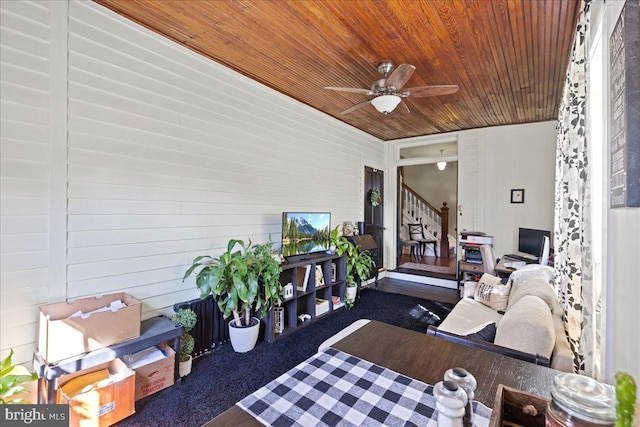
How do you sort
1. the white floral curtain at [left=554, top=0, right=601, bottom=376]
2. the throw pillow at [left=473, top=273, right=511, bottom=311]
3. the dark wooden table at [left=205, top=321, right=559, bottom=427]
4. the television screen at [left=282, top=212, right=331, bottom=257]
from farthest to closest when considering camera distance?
the television screen at [left=282, top=212, right=331, bottom=257] < the throw pillow at [left=473, top=273, right=511, bottom=311] < the white floral curtain at [left=554, top=0, right=601, bottom=376] < the dark wooden table at [left=205, top=321, right=559, bottom=427]

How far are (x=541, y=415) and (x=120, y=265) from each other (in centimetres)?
256

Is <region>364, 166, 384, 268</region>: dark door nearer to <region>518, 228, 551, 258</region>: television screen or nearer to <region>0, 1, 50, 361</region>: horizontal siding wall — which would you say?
<region>518, 228, 551, 258</region>: television screen

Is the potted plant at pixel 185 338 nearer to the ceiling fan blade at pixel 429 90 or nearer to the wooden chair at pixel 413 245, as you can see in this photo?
the ceiling fan blade at pixel 429 90

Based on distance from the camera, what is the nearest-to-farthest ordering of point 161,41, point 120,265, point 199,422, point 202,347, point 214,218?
1. point 199,422
2. point 120,265
3. point 161,41
4. point 202,347
5. point 214,218

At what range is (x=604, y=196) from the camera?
54.6 inches

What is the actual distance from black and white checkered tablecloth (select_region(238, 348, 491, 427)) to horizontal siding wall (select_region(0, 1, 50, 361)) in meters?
1.80

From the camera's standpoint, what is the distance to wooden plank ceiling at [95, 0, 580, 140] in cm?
204

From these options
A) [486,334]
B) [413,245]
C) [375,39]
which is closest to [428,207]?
[413,245]

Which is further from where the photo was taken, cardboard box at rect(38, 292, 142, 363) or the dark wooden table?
cardboard box at rect(38, 292, 142, 363)

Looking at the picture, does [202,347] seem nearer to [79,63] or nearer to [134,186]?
[134,186]

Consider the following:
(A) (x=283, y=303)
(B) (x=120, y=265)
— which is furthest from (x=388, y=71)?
(B) (x=120, y=265)

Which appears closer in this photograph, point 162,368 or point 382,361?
point 382,361

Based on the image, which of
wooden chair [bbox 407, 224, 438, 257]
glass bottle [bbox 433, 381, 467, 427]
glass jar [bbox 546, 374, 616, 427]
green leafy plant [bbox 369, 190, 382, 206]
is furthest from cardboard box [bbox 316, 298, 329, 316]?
wooden chair [bbox 407, 224, 438, 257]

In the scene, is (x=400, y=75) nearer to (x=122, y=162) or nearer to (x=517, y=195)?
(x=122, y=162)
